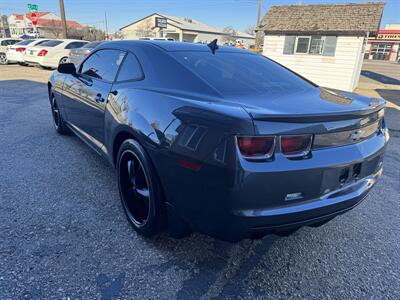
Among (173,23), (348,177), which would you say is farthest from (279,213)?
(173,23)

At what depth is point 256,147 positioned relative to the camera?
67.8 inches

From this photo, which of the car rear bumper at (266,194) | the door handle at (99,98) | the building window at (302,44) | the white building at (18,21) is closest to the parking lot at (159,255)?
the car rear bumper at (266,194)

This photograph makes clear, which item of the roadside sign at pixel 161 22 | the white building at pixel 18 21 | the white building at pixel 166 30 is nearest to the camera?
the roadside sign at pixel 161 22

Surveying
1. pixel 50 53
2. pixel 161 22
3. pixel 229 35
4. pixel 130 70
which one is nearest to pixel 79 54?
pixel 50 53

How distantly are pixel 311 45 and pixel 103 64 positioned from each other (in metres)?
12.2

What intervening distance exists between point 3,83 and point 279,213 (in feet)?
40.3

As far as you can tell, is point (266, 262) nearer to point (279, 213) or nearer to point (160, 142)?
point (279, 213)

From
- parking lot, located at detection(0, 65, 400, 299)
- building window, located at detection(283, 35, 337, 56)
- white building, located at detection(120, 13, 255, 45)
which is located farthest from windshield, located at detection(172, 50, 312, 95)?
white building, located at detection(120, 13, 255, 45)

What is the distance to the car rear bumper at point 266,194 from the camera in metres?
1.74

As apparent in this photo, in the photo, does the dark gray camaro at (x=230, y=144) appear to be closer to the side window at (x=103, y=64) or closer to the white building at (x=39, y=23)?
the side window at (x=103, y=64)

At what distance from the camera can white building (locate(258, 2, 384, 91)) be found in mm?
12586

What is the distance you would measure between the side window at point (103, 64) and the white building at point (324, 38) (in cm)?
1168

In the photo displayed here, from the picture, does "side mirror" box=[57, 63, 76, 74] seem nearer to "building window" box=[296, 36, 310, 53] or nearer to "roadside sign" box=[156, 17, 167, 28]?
"building window" box=[296, 36, 310, 53]

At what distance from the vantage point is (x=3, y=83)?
441 inches
